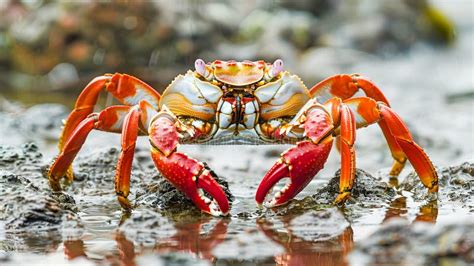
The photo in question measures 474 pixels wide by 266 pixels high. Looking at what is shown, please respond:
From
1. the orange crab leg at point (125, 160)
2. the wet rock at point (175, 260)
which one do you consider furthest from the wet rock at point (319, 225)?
the orange crab leg at point (125, 160)

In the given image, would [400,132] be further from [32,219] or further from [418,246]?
[32,219]

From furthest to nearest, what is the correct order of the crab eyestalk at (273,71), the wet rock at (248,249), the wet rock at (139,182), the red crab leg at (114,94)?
1. the red crab leg at (114,94)
2. the crab eyestalk at (273,71)
3. the wet rock at (139,182)
4. the wet rock at (248,249)

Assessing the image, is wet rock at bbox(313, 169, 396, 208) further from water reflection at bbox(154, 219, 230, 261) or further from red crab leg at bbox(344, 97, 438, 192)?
water reflection at bbox(154, 219, 230, 261)

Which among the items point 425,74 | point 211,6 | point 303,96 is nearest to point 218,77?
point 303,96

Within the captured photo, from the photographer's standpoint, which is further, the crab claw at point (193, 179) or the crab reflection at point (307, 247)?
the crab claw at point (193, 179)

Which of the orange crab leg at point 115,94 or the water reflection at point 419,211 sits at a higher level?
the orange crab leg at point 115,94

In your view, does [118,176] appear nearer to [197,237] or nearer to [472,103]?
[197,237]

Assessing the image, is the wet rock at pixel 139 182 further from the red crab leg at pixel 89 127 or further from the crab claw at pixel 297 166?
the crab claw at pixel 297 166
